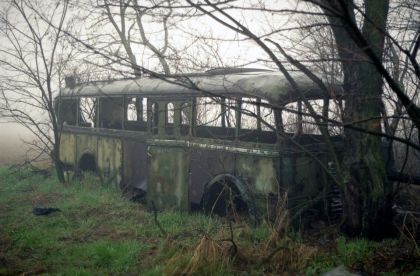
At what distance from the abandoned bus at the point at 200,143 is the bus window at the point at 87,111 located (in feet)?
0.07

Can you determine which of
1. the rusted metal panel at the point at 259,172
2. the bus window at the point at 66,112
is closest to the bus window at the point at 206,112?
the rusted metal panel at the point at 259,172

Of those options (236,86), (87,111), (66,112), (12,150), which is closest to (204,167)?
(236,86)

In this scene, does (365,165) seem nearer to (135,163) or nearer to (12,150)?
(135,163)

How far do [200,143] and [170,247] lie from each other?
5.88ft

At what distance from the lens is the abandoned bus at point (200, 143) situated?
5.08 m

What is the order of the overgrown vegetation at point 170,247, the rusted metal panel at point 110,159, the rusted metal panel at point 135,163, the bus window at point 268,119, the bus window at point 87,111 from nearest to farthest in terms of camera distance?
the bus window at point 268,119
the overgrown vegetation at point 170,247
the rusted metal panel at point 135,163
the rusted metal panel at point 110,159
the bus window at point 87,111

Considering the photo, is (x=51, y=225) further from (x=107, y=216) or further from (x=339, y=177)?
(x=339, y=177)

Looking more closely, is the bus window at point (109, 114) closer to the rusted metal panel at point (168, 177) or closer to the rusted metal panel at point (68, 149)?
the rusted metal panel at point (68, 149)

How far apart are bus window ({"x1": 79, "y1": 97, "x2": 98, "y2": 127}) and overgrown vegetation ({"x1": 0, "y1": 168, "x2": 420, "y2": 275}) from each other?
2.70m

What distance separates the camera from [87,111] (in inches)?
379

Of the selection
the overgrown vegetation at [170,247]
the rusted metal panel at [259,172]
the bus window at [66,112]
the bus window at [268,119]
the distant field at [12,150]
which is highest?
the bus window at [66,112]

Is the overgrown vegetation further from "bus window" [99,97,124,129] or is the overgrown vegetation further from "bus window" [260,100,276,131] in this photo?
"bus window" [99,97,124,129]

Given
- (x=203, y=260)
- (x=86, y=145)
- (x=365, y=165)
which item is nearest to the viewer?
(x=203, y=260)

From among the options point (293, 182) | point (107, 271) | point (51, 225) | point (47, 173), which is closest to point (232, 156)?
point (293, 182)
